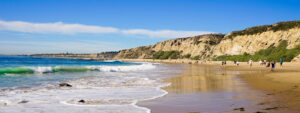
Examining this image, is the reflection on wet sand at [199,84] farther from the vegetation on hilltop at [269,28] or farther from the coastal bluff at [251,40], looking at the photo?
the vegetation on hilltop at [269,28]

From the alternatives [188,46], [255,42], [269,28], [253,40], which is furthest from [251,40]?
[188,46]

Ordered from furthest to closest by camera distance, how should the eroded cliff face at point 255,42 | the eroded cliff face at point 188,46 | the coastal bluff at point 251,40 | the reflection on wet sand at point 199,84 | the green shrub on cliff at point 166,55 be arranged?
the green shrub on cliff at point 166,55 → the eroded cliff face at point 188,46 → the coastal bluff at point 251,40 → the eroded cliff face at point 255,42 → the reflection on wet sand at point 199,84

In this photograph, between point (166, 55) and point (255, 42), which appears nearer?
point (255, 42)

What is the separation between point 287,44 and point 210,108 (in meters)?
57.3

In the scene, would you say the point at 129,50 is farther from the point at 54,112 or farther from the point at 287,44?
the point at 54,112

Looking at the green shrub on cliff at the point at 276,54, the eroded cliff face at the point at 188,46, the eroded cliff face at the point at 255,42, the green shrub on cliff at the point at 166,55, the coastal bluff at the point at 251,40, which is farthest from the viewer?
the green shrub on cliff at the point at 166,55

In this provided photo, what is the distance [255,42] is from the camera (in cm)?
6931

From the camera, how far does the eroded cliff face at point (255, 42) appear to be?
58.2m

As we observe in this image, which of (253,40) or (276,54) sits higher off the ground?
(253,40)

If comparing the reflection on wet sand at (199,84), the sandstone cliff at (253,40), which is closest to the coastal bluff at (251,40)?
the sandstone cliff at (253,40)

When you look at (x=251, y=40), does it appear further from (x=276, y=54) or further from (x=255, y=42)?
(x=276, y=54)

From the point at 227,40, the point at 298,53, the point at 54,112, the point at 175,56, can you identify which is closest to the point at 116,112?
the point at 54,112

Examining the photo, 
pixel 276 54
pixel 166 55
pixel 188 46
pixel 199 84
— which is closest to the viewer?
pixel 199 84

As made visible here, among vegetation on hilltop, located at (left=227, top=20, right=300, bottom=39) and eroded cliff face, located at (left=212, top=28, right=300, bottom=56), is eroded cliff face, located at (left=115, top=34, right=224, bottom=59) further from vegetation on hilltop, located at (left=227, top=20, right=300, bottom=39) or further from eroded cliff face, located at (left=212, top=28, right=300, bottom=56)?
vegetation on hilltop, located at (left=227, top=20, right=300, bottom=39)
